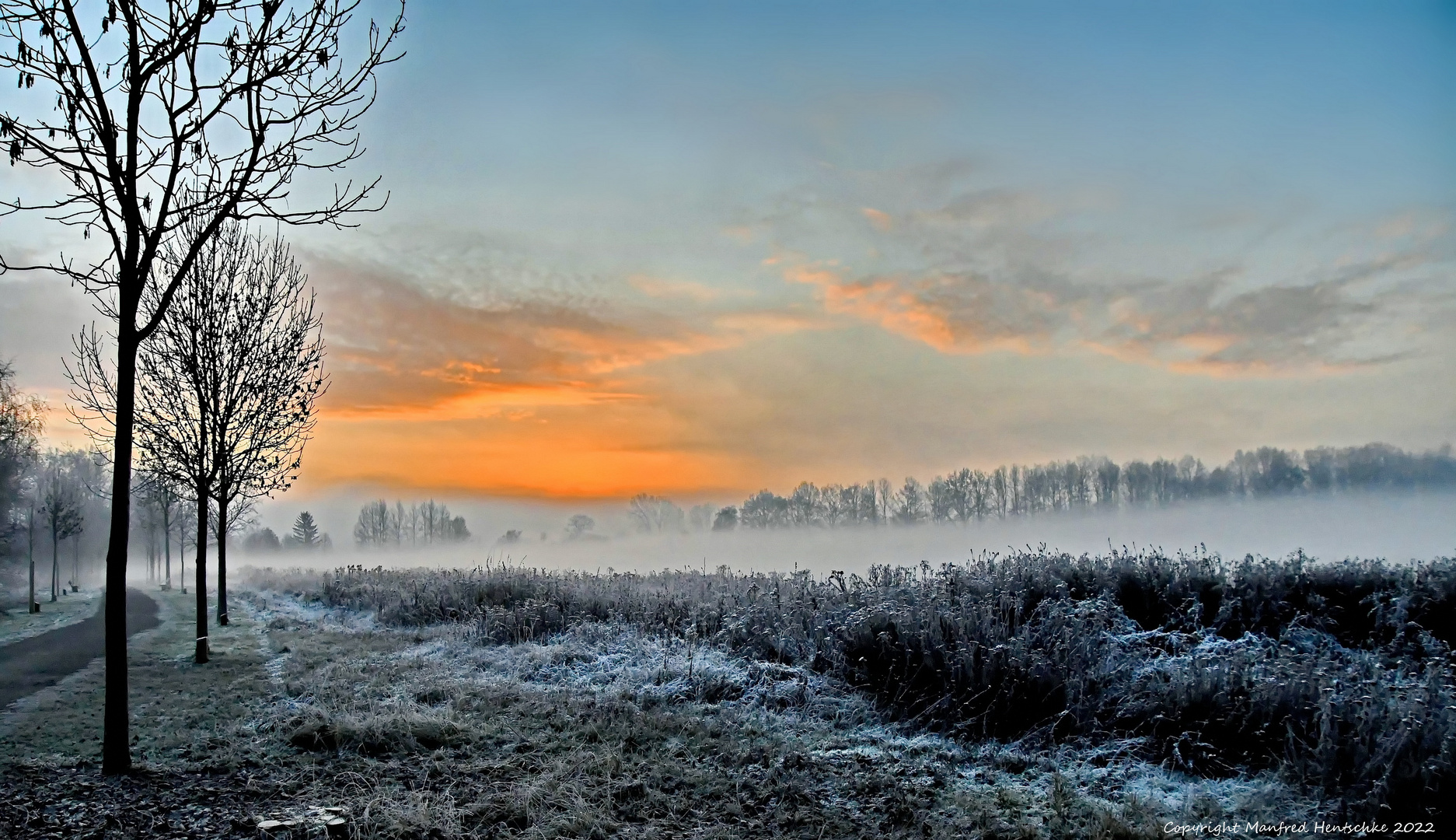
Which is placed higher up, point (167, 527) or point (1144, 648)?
point (167, 527)

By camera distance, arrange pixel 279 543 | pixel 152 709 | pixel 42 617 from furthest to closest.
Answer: pixel 279 543
pixel 42 617
pixel 152 709

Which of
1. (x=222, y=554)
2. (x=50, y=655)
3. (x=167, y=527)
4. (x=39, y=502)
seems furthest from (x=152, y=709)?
(x=39, y=502)

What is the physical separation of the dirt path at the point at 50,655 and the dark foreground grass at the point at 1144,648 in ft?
17.4

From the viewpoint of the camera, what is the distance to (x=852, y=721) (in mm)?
6375

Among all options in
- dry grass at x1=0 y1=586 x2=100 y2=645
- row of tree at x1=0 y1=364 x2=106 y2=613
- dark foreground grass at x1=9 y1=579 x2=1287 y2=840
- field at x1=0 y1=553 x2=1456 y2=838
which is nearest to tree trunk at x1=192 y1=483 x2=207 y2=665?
field at x1=0 y1=553 x2=1456 y2=838

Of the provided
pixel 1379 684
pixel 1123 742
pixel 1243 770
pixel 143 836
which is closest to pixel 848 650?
pixel 1123 742

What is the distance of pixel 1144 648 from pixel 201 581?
14539 mm

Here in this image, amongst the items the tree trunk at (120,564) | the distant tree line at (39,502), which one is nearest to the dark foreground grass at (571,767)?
the tree trunk at (120,564)

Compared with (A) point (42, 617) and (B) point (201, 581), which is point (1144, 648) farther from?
(A) point (42, 617)

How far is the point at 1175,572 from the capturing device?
10562 millimetres

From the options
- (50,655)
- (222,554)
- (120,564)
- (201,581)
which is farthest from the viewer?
(222,554)

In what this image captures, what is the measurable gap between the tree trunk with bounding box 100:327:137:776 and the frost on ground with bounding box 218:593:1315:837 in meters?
0.69

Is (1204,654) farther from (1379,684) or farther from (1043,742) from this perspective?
(1043,742)

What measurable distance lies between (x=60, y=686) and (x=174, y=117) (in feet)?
24.2
